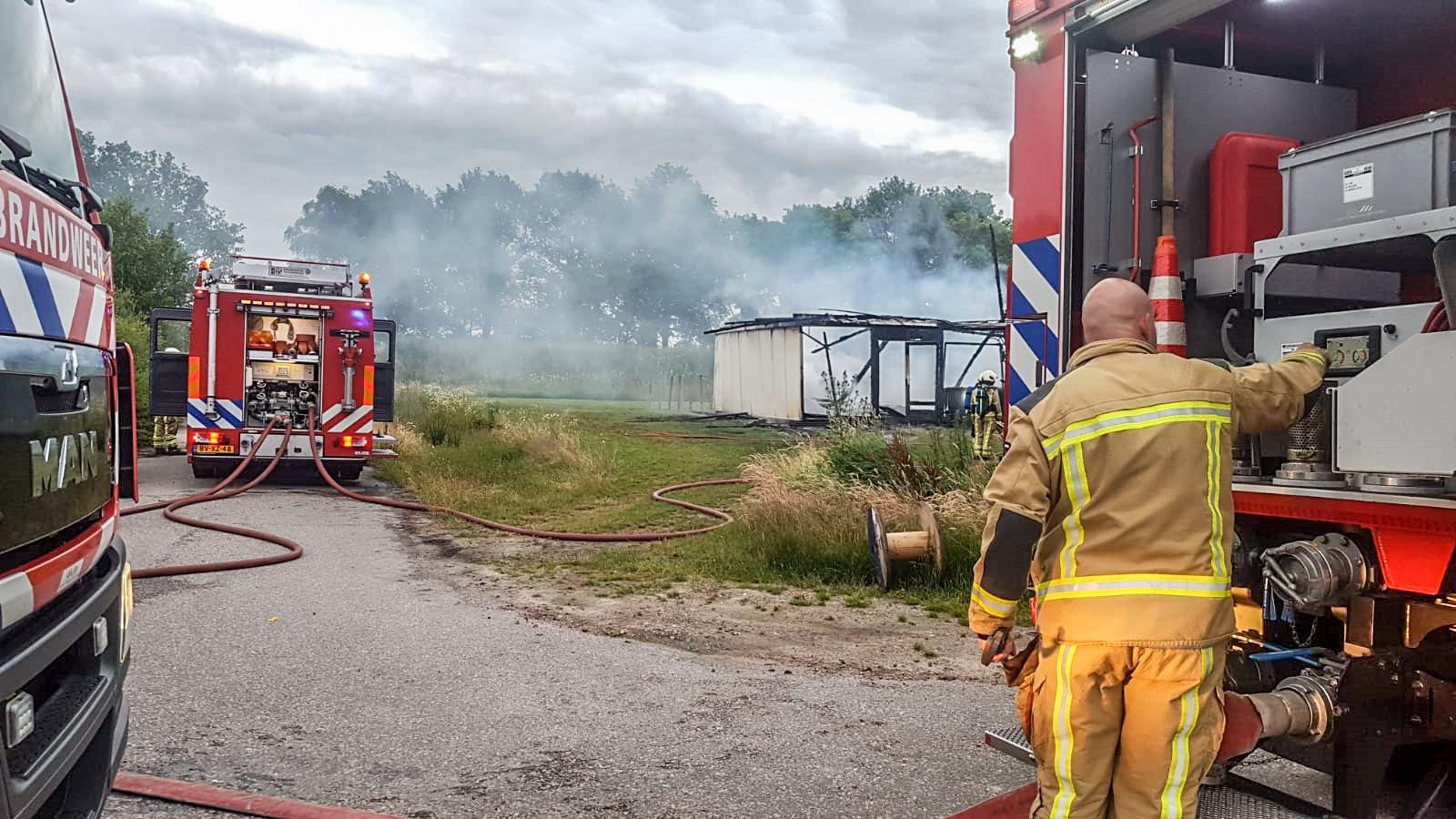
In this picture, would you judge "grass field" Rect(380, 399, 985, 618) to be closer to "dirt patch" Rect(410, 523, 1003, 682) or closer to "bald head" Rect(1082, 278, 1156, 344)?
"dirt patch" Rect(410, 523, 1003, 682)

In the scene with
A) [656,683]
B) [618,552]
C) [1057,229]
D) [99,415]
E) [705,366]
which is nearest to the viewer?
[99,415]

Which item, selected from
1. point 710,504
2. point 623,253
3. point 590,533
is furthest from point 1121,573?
point 623,253

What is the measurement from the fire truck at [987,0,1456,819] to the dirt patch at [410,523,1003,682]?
1.83 meters

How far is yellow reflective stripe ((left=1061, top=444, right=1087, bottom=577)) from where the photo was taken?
2.48 m

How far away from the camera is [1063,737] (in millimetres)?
2426

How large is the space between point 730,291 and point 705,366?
1097cm

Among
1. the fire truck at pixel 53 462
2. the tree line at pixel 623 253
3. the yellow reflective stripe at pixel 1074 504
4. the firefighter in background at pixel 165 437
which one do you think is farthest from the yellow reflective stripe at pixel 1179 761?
the tree line at pixel 623 253

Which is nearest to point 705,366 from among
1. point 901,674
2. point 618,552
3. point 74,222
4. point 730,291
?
point 730,291

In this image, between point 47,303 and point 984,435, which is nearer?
point 47,303

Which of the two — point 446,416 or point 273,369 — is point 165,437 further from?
point 273,369

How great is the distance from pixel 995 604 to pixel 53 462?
202cm

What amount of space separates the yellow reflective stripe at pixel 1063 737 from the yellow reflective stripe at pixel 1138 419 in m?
0.49

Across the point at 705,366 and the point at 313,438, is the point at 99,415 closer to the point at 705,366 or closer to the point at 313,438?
the point at 313,438

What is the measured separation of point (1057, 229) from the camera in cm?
381
